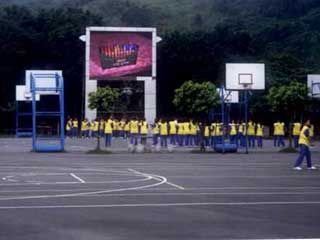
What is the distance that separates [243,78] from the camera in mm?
38500

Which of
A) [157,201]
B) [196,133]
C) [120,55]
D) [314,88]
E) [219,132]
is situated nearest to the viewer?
[157,201]

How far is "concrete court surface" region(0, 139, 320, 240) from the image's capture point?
11.9m

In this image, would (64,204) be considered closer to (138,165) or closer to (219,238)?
(219,238)

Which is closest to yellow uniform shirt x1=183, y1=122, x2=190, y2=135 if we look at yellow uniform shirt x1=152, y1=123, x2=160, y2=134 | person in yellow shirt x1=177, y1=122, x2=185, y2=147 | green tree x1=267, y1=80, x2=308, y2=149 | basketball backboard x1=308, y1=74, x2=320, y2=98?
person in yellow shirt x1=177, y1=122, x2=185, y2=147

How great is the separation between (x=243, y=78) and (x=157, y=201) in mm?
23188

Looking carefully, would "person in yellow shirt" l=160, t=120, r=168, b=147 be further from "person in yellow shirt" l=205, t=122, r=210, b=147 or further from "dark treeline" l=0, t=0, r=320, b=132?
"dark treeline" l=0, t=0, r=320, b=132

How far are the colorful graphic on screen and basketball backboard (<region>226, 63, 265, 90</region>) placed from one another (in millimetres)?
16377

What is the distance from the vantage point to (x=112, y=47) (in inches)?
2135

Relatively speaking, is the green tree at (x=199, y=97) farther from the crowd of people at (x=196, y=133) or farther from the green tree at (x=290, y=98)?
the green tree at (x=290, y=98)

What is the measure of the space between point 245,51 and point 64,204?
61.5 metres

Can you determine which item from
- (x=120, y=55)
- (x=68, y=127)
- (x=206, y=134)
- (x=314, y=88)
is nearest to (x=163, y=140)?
(x=206, y=134)

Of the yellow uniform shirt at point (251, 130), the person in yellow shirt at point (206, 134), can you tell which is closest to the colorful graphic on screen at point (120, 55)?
the yellow uniform shirt at point (251, 130)

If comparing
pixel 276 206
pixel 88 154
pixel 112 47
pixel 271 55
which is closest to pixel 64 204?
pixel 276 206

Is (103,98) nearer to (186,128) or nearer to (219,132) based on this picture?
(219,132)
